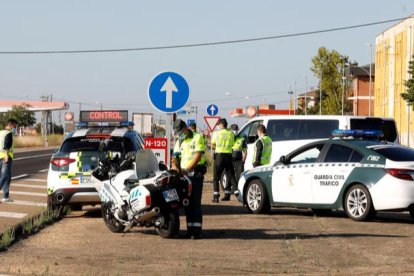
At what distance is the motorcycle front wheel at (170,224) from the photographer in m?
11.9

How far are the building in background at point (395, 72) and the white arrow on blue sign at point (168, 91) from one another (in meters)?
58.7

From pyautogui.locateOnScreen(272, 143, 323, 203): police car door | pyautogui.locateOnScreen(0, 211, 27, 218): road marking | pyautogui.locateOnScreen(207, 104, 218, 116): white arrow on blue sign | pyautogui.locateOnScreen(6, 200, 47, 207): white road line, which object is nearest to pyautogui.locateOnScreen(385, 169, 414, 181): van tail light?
pyautogui.locateOnScreen(272, 143, 323, 203): police car door

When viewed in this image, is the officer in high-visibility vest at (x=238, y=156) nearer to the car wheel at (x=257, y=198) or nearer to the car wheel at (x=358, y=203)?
the car wheel at (x=257, y=198)

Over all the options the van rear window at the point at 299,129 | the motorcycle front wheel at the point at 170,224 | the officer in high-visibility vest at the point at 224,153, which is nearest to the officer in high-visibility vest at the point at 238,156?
the officer in high-visibility vest at the point at 224,153

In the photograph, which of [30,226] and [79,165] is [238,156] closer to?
[79,165]

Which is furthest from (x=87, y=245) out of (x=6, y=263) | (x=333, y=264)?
(x=333, y=264)

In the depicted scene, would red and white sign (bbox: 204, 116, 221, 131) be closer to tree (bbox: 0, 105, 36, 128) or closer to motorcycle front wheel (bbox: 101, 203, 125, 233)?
motorcycle front wheel (bbox: 101, 203, 125, 233)

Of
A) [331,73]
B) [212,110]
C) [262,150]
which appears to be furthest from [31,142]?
[262,150]

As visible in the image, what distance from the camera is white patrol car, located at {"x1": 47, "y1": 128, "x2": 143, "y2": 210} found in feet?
49.2

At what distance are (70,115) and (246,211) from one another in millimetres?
51714

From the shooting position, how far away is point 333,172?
48.4 feet

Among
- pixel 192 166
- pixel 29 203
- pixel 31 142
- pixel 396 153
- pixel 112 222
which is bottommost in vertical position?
pixel 31 142

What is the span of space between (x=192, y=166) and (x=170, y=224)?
40.6 inches

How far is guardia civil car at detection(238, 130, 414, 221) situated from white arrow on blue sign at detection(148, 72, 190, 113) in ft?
8.22
